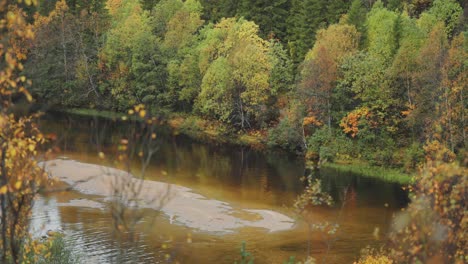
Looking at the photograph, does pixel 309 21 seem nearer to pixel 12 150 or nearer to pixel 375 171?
pixel 375 171

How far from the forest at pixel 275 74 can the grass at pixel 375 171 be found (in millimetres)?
243

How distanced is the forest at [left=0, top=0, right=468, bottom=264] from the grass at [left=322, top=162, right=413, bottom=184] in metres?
0.24

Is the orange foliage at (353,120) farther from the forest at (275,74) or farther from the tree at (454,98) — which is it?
the tree at (454,98)

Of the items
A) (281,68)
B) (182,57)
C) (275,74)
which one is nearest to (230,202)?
(275,74)

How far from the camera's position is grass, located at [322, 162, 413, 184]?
5647cm

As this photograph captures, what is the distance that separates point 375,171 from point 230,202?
16874 millimetres

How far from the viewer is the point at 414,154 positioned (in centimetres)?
5719

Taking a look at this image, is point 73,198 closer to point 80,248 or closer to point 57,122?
point 80,248

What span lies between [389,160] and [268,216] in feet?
62.2

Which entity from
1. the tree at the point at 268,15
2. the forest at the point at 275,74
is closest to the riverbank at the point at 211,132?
the forest at the point at 275,74

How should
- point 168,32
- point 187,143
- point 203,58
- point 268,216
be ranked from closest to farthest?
point 268,216
point 187,143
point 203,58
point 168,32

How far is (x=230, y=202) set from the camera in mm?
48375

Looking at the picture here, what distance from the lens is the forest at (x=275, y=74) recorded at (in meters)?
57.1

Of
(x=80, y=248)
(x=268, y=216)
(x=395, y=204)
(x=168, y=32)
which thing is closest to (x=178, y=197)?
(x=268, y=216)
